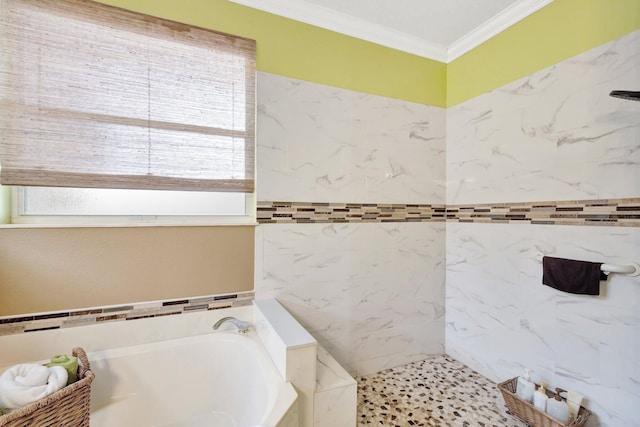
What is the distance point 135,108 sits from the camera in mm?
1563

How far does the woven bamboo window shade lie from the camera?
1.38m

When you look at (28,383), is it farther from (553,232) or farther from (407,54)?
(407,54)

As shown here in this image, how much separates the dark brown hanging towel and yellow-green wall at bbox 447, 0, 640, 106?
116cm

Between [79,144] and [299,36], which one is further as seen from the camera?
[299,36]

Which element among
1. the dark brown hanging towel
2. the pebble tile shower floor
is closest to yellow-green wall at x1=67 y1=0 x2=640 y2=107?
the dark brown hanging towel

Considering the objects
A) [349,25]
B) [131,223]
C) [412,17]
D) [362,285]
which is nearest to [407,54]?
[412,17]

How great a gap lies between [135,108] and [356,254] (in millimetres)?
1649

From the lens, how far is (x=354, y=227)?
2064 mm

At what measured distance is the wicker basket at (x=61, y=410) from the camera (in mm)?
984

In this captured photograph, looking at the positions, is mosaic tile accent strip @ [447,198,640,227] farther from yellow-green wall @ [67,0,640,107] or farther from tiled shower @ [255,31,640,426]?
yellow-green wall @ [67,0,640,107]

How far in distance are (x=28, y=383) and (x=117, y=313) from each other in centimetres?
46

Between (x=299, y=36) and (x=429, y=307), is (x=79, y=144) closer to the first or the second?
(x=299, y=36)

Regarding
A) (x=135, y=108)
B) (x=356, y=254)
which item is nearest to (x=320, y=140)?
(x=356, y=254)

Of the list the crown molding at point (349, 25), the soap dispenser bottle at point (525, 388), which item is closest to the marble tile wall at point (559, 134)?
the crown molding at point (349, 25)
